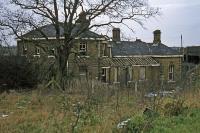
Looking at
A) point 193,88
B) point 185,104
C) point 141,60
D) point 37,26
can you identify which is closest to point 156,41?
point 141,60

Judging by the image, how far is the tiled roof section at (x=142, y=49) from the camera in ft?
201

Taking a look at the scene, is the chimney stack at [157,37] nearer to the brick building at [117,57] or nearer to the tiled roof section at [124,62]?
the brick building at [117,57]

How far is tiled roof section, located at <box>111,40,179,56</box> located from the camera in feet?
201

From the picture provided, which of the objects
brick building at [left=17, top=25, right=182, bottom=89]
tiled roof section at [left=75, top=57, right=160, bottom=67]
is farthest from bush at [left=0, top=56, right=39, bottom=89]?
tiled roof section at [left=75, top=57, right=160, bottom=67]

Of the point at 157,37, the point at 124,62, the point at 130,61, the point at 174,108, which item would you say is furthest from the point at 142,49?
the point at 174,108

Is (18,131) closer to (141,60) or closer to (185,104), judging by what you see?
(185,104)

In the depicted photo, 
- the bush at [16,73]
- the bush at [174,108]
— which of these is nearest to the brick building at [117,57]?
the bush at [16,73]

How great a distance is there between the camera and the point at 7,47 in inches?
1606

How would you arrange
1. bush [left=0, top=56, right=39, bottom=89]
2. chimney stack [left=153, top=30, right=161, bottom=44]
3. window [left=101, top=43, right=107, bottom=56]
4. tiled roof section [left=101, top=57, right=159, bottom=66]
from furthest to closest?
chimney stack [left=153, top=30, right=161, bottom=44], tiled roof section [left=101, top=57, right=159, bottom=66], window [left=101, top=43, right=107, bottom=56], bush [left=0, top=56, right=39, bottom=89]

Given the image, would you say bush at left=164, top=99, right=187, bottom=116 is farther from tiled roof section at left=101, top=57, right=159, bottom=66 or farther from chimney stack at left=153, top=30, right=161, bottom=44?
chimney stack at left=153, top=30, right=161, bottom=44

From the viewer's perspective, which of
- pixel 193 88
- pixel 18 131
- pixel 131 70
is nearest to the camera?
pixel 18 131

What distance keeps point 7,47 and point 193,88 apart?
25.6m

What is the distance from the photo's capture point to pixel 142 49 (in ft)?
212

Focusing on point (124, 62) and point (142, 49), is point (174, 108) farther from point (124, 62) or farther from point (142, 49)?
point (142, 49)
